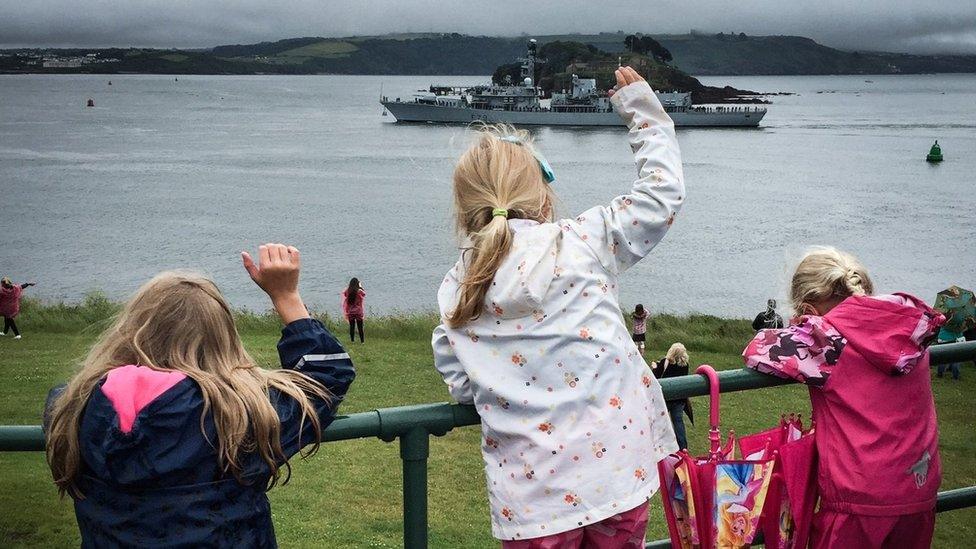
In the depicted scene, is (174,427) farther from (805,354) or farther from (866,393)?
(866,393)

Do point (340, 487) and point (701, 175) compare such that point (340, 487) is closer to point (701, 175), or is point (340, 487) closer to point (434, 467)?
point (434, 467)

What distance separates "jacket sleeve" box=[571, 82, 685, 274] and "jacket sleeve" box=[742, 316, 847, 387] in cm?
44

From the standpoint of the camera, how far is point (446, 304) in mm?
2701

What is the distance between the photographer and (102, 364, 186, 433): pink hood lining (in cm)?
212

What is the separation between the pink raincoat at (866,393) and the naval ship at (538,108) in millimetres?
104581

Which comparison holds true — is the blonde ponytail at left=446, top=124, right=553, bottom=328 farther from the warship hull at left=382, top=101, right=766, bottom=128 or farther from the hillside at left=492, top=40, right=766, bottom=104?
the hillside at left=492, top=40, right=766, bottom=104

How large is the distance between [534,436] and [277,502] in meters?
9.01

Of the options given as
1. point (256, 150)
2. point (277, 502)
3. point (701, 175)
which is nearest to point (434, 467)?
point (277, 502)

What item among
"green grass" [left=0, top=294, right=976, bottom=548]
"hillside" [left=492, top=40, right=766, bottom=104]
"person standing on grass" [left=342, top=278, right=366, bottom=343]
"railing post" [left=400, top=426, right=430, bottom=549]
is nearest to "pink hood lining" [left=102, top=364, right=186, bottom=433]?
"railing post" [left=400, top=426, right=430, bottom=549]

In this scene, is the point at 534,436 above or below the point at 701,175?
above

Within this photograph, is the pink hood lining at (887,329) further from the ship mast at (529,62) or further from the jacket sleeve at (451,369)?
the ship mast at (529,62)

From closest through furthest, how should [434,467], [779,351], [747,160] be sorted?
[779,351] < [434,467] < [747,160]

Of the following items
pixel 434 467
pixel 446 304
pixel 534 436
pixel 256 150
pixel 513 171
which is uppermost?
pixel 513 171

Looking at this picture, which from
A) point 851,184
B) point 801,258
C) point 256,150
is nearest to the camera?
point 801,258
